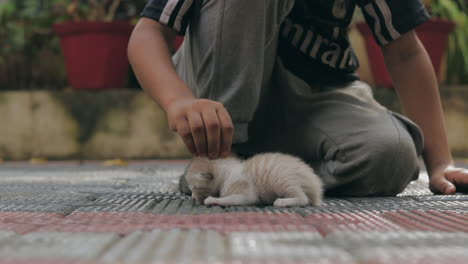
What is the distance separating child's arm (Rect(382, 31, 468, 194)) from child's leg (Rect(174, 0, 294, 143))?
1.63ft

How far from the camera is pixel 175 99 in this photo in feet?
3.53

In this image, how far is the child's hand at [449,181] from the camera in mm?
1318

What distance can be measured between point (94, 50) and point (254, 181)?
7.37 ft

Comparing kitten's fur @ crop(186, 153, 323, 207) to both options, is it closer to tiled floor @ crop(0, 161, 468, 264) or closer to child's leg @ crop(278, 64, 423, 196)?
tiled floor @ crop(0, 161, 468, 264)

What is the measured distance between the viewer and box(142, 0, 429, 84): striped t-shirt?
148cm

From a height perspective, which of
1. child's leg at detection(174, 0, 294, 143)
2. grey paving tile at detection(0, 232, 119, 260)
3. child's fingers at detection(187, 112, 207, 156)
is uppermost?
child's leg at detection(174, 0, 294, 143)

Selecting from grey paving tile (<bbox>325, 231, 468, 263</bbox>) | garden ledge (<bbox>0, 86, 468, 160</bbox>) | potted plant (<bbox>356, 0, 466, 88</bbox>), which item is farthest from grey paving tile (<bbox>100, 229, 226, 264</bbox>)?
potted plant (<bbox>356, 0, 466, 88</bbox>)

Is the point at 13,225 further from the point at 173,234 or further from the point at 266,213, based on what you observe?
the point at 266,213

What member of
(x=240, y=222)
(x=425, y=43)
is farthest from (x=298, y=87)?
(x=425, y=43)

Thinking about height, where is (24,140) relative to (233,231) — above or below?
below

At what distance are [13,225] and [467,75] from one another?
3518mm

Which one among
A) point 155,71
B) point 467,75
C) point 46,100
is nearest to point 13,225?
point 155,71

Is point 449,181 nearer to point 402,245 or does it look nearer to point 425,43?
point 402,245

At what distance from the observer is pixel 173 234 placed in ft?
2.24
